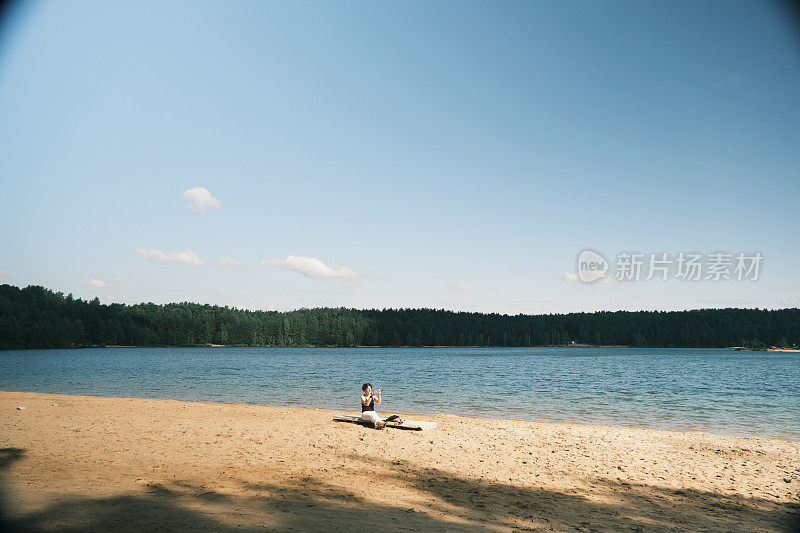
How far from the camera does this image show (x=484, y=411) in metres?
25.6

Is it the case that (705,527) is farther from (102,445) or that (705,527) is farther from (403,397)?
(403,397)

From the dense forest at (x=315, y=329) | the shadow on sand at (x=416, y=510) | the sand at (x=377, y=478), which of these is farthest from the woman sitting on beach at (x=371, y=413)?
the dense forest at (x=315, y=329)

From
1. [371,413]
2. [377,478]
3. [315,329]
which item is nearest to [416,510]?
[377,478]

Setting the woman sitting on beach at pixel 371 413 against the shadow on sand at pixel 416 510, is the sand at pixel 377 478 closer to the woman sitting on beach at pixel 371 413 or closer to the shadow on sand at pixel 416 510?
the shadow on sand at pixel 416 510

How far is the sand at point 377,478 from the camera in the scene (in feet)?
24.9

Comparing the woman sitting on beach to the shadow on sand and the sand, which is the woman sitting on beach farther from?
the shadow on sand

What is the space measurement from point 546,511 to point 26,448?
12.8 meters

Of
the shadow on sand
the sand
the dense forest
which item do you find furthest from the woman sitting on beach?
the dense forest

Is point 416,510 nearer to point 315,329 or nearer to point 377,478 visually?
point 377,478

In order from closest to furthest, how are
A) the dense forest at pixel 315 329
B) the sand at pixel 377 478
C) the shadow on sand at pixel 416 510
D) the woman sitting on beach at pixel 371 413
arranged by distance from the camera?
1. the shadow on sand at pixel 416 510
2. the sand at pixel 377 478
3. the woman sitting on beach at pixel 371 413
4. the dense forest at pixel 315 329

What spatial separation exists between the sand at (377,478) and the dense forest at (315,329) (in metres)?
148

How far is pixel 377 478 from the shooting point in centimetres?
1043

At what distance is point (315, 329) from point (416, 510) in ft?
603

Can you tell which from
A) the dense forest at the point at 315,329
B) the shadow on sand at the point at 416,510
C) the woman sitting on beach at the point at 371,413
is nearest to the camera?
the shadow on sand at the point at 416,510
